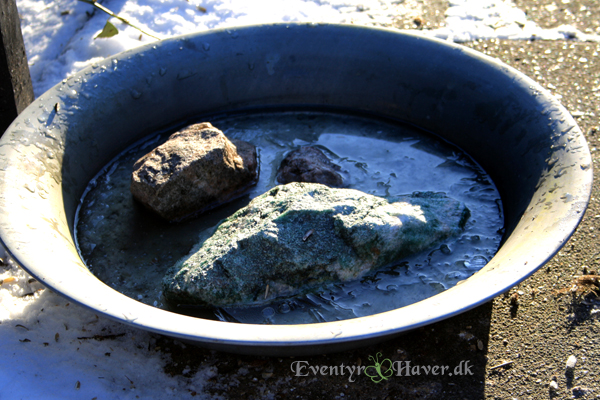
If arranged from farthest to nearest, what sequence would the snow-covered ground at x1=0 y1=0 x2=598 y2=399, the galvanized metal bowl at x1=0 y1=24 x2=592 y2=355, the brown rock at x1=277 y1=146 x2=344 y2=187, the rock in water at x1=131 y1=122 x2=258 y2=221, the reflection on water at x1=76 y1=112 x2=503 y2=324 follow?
1. the brown rock at x1=277 y1=146 x2=344 y2=187
2. the rock in water at x1=131 y1=122 x2=258 y2=221
3. the reflection on water at x1=76 y1=112 x2=503 y2=324
4. the snow-covered ground at x1=0 y1=0 x2=598 y2=399
5. the galvanized metal bowl at x1=0 y1=24 x2=592 y2=355

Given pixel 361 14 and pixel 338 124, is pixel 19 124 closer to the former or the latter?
pixel 338 124

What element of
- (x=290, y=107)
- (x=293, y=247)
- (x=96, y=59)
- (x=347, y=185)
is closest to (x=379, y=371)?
(x=293, y=247)

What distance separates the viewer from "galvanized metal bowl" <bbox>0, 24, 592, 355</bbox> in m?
1.41

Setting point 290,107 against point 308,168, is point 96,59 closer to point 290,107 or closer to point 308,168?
point 290,107

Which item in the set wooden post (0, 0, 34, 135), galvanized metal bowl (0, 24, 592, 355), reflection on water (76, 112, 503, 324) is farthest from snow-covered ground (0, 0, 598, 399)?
wooden post (0, 0, 34, 135)

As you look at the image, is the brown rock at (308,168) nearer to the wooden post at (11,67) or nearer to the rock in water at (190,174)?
the rock in water at (190,174)

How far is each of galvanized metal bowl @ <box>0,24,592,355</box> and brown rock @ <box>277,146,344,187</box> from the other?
58cm

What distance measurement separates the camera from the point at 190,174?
2.20 metres

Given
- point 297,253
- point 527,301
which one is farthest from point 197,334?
point 527,301

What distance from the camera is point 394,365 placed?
1816 millimetres

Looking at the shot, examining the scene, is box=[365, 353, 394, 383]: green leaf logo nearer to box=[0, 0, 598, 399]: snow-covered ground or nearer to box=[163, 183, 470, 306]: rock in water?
box=[163, 183, 470, 306]: rock in water

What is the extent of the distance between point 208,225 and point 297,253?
0.60 m

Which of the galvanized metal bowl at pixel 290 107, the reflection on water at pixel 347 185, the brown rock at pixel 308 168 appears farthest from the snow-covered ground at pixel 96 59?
the brown rock at pixel 308 168

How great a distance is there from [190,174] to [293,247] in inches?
27.0
